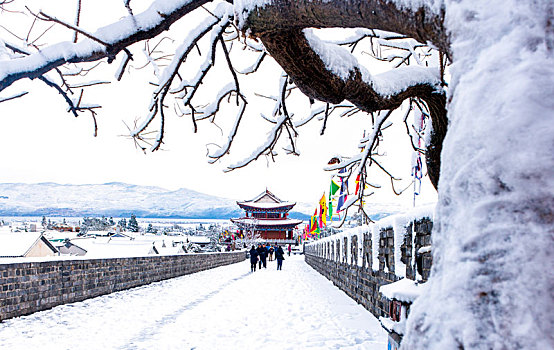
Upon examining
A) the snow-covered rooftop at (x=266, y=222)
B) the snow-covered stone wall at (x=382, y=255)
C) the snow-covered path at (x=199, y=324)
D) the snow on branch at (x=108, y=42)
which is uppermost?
the snow on branch at (x=108, y=42)

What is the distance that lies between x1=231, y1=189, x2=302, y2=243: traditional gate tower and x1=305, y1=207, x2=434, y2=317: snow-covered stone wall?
51436 millimetres

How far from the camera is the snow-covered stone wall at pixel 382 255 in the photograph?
4977mm

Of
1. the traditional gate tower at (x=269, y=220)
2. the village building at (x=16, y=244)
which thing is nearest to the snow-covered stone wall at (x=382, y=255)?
the village building at (x=16, y=244)

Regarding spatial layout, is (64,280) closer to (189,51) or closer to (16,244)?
(189,51)

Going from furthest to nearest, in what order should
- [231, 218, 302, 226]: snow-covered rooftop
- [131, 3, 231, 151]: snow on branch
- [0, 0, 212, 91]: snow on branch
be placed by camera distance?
[231, 218, 302, 226]: snow-covered rooftop → [131, 3, 231, 151]: snow on branch → [0, 0, 212, 91]: snow on branch

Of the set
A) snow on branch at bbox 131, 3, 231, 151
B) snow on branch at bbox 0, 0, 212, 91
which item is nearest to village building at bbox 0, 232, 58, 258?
snow on branch at bbox 131, 3, 231, 151

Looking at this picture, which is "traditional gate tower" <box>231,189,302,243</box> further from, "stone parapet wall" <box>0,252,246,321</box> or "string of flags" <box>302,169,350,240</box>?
"stone parapet wall" <box>0,252,246,321</box>

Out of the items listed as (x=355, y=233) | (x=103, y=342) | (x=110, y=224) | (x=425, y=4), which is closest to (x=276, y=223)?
(x=355, y=233)

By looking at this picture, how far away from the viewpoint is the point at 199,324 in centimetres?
730

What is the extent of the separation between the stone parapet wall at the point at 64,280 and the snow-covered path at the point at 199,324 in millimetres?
224

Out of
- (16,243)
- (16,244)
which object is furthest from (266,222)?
(16,244)

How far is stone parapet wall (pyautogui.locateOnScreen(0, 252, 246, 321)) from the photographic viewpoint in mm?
7508

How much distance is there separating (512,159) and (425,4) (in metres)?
1.14

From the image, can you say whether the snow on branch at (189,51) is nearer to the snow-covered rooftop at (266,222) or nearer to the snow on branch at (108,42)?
the snow on branch at (108,42)
